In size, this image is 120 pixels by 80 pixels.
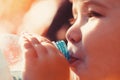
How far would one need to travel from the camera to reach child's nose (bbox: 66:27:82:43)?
0.78 meters

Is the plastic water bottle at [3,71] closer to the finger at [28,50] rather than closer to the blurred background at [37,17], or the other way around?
the finger at [28,50]

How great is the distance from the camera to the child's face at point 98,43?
2.54 feet

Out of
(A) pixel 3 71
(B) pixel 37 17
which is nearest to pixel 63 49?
(A) pixel 3 71

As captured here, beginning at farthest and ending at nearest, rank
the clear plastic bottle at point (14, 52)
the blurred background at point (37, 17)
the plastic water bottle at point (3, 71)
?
the blurred background at point (37, 17) → the clear plastic bottle at point (14, 52) → the plastic water bottle at point (3, 71)

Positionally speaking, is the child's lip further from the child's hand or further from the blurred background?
the blurred background

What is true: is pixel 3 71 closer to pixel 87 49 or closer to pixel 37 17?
pixel 87 49

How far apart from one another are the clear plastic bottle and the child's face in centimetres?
6

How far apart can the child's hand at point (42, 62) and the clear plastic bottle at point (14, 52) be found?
0.03 metres

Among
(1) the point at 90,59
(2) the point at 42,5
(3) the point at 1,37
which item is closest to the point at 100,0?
(1) the point at 90,59

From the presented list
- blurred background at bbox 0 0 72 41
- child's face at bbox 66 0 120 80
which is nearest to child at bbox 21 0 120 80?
child's face at bbox 66 0 120 80

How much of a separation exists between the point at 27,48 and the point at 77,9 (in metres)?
0.15

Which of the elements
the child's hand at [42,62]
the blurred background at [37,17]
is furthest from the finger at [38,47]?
the blurred background at [37,17]

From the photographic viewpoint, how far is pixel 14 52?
0.99 metres

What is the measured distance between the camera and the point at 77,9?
0.84 m
